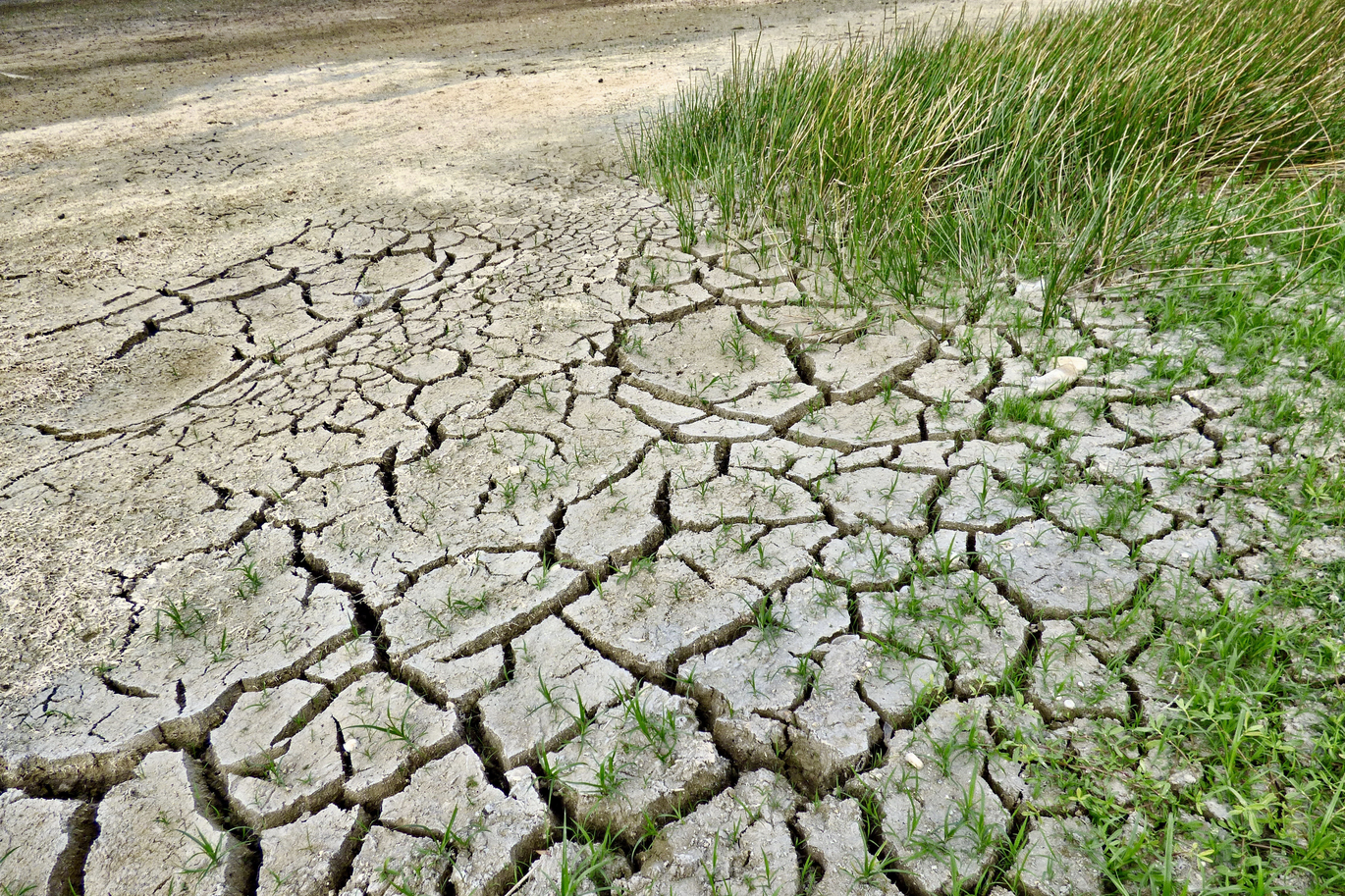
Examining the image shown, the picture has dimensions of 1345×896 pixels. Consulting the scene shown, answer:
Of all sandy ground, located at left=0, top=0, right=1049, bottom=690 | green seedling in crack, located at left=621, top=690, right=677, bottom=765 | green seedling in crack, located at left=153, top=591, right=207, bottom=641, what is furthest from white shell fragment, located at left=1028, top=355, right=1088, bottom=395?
sandy ground, located at left=0, top=0, right=1049, bottom=690

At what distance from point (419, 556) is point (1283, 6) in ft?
16.5

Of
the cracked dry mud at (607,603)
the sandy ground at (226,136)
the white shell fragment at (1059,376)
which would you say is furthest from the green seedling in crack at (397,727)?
the white shell fragment at (1059,376)

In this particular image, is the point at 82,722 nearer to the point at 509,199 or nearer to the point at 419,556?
the point at 419,556

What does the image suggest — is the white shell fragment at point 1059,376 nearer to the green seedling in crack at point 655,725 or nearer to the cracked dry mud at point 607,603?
the cracked dry mud at point 607,603

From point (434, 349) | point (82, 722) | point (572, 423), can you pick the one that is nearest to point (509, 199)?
point (434, 349)

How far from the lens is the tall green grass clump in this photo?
10.1ft

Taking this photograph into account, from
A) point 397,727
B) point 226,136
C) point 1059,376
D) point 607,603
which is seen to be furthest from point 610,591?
point 226,136

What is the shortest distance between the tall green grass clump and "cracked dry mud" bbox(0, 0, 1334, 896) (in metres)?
0.29

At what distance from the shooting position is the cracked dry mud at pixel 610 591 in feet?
5.03

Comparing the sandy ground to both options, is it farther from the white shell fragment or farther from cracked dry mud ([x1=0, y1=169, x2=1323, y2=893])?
the white shell fragment

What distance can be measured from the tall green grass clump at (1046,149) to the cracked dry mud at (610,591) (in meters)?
0.29

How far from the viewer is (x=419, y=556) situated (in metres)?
2.16

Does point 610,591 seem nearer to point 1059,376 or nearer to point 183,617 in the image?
point 183,617

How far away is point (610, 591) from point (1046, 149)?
8.61 ft
